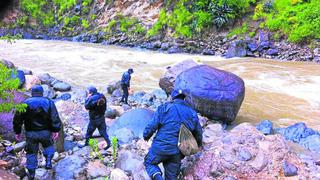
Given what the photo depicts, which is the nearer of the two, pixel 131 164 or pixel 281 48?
pixel 131 164

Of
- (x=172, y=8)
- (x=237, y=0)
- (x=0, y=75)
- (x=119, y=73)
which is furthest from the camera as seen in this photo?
(x=172, y=8)

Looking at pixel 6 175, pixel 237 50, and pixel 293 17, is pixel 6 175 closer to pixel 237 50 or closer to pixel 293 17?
pixel 237 50

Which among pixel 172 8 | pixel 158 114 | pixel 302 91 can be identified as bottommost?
pixel 302 91

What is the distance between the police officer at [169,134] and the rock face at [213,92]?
4.92m

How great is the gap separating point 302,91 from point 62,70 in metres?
10.9

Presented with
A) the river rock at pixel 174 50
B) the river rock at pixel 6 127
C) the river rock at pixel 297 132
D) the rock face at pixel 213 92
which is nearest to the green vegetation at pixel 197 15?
the river rock at pixel 174 50

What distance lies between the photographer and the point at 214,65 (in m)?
20.4

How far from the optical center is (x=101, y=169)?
6.11 m

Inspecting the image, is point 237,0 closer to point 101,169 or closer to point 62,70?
point 62,70

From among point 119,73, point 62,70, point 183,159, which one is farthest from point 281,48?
point 183,159

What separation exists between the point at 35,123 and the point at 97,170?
1.20m

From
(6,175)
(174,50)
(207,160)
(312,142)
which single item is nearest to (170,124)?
(207,160)

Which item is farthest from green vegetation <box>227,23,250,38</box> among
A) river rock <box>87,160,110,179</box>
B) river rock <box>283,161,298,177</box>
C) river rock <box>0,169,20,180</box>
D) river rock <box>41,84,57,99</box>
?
river rock <box>0,169,20,180</box>

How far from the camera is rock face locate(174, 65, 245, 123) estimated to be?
402 inches
